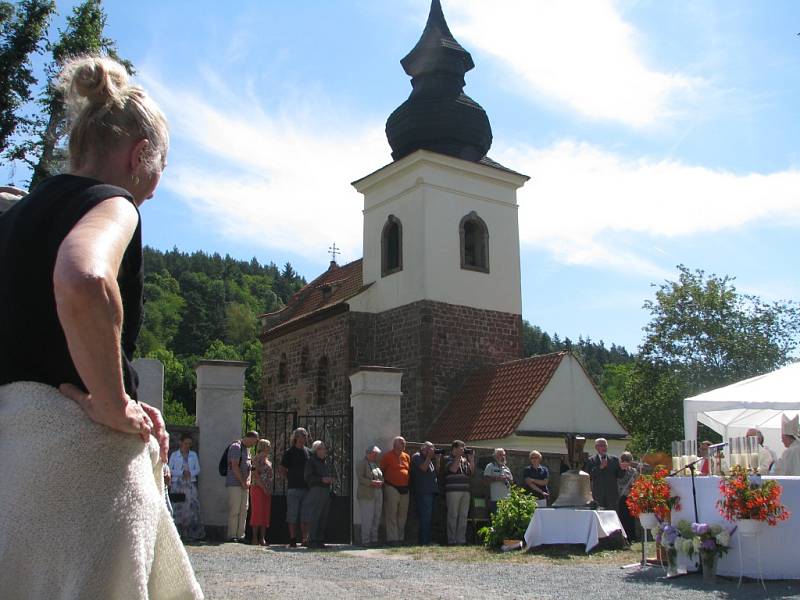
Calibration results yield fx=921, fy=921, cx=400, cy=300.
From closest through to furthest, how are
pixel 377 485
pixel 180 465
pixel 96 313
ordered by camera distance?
pixel 96 313, pixel 180 465, pixel 377 485

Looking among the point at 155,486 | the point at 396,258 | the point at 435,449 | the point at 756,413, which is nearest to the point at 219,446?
the point at 435,449

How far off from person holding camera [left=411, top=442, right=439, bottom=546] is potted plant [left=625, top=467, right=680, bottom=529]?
4332 mm

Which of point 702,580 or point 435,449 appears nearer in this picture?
point 702,580

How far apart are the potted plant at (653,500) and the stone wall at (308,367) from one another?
16901 millimetres

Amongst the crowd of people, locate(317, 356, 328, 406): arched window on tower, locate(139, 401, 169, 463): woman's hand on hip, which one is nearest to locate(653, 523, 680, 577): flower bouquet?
the crowd of people

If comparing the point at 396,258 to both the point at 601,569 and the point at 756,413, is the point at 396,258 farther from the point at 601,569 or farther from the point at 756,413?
the point at 601,569

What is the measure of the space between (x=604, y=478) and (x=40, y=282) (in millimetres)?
13936

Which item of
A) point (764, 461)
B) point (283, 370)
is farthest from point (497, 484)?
point (283, 370)

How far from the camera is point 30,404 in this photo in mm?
1894

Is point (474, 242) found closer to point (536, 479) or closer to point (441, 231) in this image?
point (441, 231)

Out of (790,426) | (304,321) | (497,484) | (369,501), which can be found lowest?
(369,501)

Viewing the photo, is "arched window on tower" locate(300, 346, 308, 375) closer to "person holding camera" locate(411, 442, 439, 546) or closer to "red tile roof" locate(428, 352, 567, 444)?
"red tile roof" locate(428, 352, 567, 444)

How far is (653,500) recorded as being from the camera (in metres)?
10.2

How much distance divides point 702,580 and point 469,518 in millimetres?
5943
